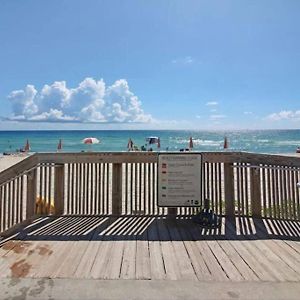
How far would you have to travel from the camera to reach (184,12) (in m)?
7.17

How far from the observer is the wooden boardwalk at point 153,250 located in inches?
110

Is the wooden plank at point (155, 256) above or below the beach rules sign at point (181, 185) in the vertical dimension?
below

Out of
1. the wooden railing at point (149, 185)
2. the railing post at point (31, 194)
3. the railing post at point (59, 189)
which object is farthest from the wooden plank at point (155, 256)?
the railing post at point (31, 194)

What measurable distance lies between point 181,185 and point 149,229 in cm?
94

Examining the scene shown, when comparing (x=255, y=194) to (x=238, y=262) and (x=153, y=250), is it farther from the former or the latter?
(x=153, y=250)

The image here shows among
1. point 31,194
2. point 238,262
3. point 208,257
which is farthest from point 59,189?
point 238,262

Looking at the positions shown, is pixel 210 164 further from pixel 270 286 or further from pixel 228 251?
pixel 270 286

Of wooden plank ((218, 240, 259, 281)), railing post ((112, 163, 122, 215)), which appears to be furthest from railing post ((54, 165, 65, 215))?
wooden plank ((218, 240, 259, 281))

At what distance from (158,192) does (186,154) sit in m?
0.77

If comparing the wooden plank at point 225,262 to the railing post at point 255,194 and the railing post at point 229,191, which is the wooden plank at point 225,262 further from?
the railing post at point 255,194

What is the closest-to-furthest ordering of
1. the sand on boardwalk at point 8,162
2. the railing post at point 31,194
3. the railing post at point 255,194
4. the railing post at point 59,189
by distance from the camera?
the railing post at point 31,194 < the railing post at point 255,194 < the railing post at point 59,189 < the sand on boardwalk at point 8,162

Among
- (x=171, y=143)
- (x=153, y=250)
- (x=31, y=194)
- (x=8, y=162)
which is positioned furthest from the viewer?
(x=171, y=143)

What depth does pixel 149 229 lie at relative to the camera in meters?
4.18

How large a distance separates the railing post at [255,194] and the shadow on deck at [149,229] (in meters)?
0.19
